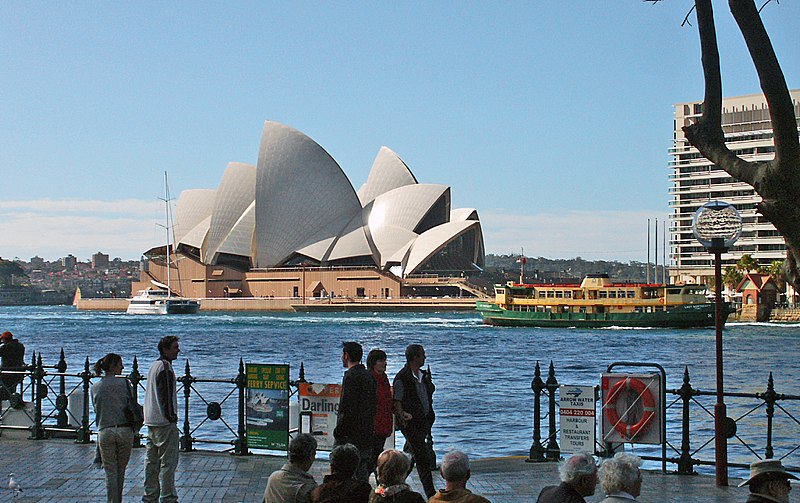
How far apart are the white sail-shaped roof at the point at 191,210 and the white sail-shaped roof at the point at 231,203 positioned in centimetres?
310

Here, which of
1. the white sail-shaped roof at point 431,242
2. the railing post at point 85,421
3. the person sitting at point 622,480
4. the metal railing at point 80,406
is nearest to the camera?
the person sitting at point 622,480

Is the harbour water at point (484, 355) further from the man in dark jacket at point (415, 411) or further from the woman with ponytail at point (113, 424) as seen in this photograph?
the woman with ponytail at point (113, 424)

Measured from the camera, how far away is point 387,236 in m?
95.2

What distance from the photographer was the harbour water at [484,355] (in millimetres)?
18969

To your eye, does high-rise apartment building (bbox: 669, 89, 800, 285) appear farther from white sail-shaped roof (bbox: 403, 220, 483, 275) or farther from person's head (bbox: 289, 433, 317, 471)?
person's head (bbox: 289, 433, 317, 471)

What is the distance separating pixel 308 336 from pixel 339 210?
38843mm

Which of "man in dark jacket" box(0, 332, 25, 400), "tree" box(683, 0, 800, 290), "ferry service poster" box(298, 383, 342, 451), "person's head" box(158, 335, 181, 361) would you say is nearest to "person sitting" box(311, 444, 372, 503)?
"tree" box(683, 0, 800, 290)

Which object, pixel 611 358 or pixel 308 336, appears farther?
pixel 308 336

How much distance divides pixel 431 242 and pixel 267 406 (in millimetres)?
82107

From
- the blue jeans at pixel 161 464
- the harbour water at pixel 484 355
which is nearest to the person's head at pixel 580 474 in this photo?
the blue jeans at pixel 161 464

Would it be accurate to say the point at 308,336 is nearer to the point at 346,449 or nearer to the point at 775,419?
the point at 775,419

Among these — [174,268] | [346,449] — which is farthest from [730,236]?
[174,268]

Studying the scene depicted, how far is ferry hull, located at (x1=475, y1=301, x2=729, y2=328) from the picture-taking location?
59.6 meters

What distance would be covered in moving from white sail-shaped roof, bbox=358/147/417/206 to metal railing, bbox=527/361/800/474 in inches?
2949
